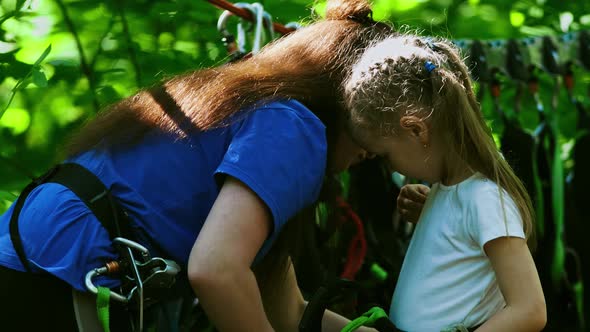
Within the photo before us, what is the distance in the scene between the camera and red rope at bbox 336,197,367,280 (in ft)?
7.64

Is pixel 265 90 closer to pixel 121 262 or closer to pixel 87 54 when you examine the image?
pixel 121 262

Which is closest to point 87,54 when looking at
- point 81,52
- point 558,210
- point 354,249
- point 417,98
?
point 81,52

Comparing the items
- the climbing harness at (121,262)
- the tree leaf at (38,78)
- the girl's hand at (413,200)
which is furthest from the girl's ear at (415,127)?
the tree leaf at (38,78)

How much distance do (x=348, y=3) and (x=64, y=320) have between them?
2.79 feet

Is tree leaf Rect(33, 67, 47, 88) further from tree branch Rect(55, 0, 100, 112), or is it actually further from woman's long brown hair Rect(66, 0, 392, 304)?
tree branch Rect(55, 0, 100, 112)

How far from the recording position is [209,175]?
157 centimetres

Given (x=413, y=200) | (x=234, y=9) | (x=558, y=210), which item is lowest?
(x=558, y=210)

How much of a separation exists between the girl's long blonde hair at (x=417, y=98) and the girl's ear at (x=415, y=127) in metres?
0.01

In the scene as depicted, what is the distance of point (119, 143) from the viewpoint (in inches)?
63.1

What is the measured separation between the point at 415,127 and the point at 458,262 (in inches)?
11.3

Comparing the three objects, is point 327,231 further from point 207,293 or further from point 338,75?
point 207,293

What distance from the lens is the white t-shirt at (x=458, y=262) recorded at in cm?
163

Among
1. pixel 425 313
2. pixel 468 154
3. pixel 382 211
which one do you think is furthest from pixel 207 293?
pixel 382 211

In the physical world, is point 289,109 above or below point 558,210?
above
